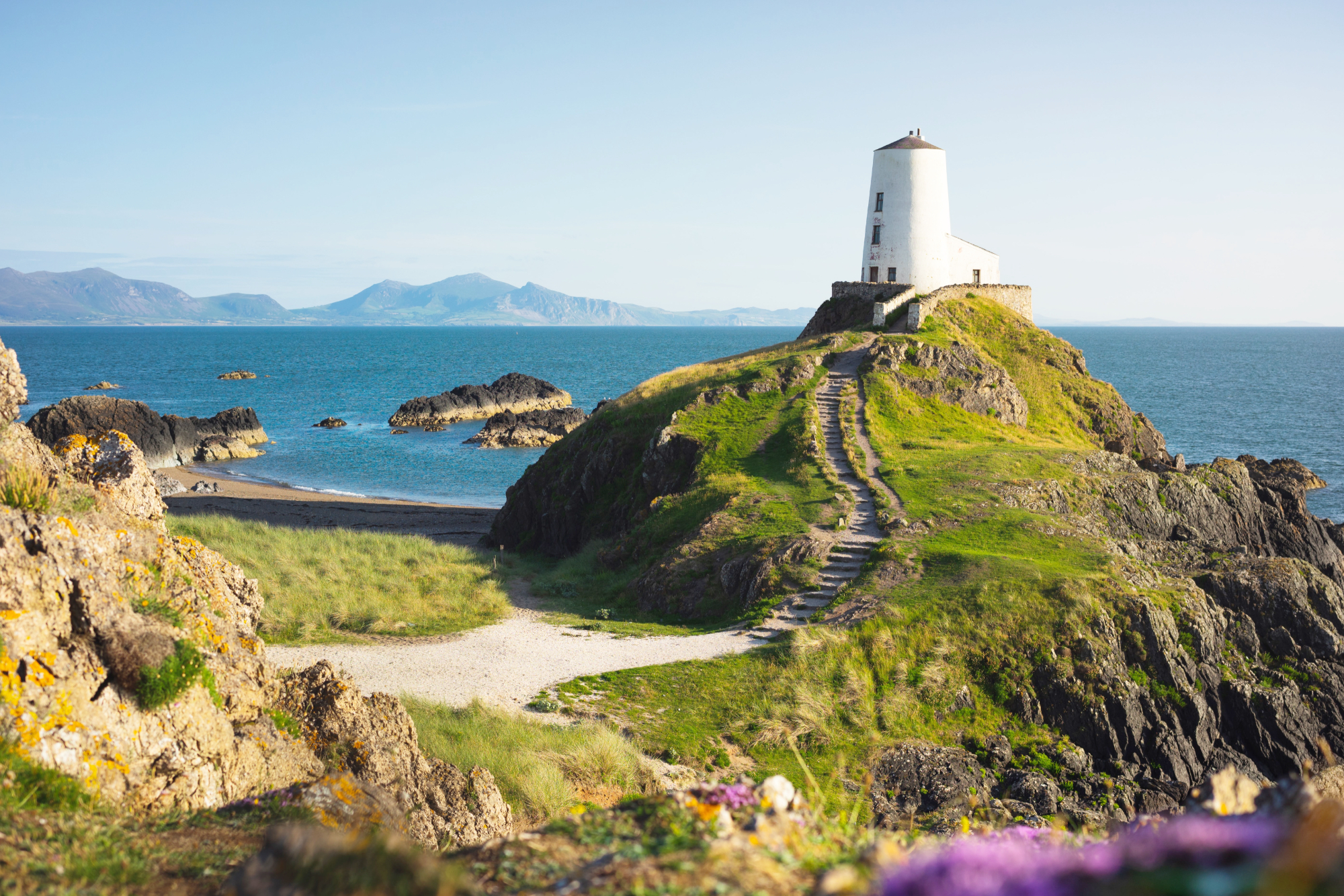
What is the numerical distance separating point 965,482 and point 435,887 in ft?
103

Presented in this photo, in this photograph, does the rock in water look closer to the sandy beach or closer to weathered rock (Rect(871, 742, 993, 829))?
the sandy beach

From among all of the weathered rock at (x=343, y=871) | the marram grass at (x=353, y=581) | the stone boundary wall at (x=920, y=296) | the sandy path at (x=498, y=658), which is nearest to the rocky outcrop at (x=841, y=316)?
the stone boundary wall at (x=920, y=296)

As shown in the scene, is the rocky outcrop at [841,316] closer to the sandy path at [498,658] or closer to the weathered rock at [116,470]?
the sandy path at [498,658]

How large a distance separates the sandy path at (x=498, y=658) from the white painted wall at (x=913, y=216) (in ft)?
128

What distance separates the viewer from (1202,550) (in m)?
29.8

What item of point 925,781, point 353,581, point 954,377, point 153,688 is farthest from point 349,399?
point 153,688

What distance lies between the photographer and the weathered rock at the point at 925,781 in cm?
1683

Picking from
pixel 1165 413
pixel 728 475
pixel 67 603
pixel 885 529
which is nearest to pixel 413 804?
pixel 67 603

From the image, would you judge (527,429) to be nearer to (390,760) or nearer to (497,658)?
(497,658)

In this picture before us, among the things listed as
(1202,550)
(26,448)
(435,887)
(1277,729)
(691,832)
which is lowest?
(1277,729)

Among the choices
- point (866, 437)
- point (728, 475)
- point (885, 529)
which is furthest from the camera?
point (866, 437)

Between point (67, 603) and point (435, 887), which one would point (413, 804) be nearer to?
point (67, 603)

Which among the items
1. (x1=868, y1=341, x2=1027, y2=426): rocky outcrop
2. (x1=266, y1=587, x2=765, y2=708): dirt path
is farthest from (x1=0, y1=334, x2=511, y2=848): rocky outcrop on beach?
(x1=868, y1=341, x2=1027, y2=426): rocky outcrop

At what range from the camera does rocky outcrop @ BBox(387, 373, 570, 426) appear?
315ft
